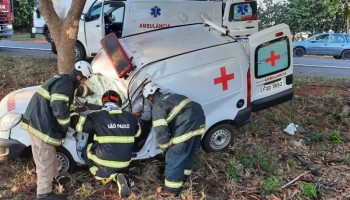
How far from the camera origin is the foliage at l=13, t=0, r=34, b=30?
1092 inches

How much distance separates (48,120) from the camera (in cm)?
415

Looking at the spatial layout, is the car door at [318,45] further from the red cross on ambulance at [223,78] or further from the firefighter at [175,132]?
the firefighter at [175,132]

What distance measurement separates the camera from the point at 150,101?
4707mm

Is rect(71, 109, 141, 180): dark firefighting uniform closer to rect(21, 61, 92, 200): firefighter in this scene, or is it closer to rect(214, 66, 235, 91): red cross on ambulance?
rect(21, 61, 92, 200): firefighter

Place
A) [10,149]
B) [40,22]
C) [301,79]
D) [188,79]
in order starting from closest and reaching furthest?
[10,149] → [188,79] → [301,79] → [40,22]

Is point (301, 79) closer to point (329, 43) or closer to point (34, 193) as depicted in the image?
point (34, 193)

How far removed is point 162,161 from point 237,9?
8.25 meters

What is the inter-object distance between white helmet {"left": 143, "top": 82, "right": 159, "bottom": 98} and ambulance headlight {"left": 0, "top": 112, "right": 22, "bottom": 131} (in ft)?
4.62

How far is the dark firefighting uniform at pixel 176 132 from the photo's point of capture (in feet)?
14.7

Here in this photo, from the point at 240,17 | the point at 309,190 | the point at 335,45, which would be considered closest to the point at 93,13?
the point at 240,17

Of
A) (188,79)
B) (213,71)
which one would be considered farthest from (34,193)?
(213,71)

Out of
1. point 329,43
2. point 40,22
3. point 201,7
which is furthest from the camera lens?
point 329,43

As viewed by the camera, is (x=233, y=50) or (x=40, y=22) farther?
(x=40, y=22)

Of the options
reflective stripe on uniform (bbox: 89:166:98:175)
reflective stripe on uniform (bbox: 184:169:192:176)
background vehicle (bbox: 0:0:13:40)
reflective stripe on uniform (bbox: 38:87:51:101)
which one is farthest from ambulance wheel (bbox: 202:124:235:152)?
background vehicle (bbox: 0:0:13:40)
